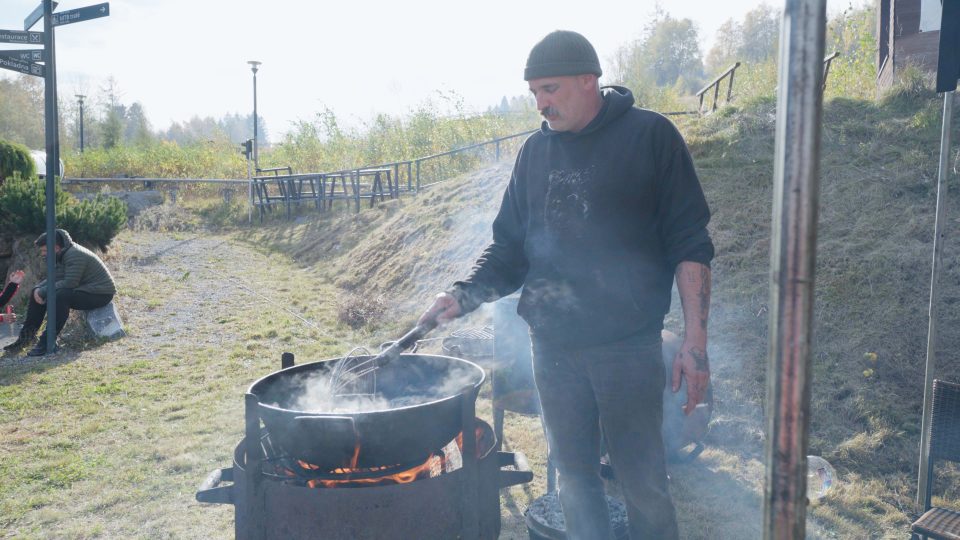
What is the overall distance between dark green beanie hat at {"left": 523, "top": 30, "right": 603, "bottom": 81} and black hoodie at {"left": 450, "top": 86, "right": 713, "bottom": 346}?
18 centimetres

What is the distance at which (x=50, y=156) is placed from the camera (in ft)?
23.8

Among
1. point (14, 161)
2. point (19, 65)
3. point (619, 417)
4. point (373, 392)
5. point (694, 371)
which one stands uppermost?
point (19, 65)

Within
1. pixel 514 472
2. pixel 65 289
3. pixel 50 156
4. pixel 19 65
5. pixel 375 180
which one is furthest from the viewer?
pixel 375 180

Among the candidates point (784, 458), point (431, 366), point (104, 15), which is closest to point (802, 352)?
point (784, 458)

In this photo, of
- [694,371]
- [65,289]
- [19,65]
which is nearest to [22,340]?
[65,289]

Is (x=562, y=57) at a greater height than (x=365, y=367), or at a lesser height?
greater

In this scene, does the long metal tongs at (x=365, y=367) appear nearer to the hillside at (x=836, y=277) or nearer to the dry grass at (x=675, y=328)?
the dry grass at (x=675, y=328)

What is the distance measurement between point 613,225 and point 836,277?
4.81 meters

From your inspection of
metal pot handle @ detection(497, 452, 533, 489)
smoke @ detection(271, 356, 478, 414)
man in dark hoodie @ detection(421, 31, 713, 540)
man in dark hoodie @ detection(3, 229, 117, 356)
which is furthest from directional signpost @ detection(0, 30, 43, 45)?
metal pot handle @ detection(497, 452, 533, 489)

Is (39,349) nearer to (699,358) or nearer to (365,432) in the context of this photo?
(365,432)

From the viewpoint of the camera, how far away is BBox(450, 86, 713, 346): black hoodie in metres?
2.39

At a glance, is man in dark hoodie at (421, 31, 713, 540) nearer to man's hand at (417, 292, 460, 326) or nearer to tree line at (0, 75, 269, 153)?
man's hand at (417, 292, 460, 326)

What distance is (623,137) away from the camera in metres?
2.43

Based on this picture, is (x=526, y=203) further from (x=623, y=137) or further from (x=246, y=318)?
(x=246, y=318)
